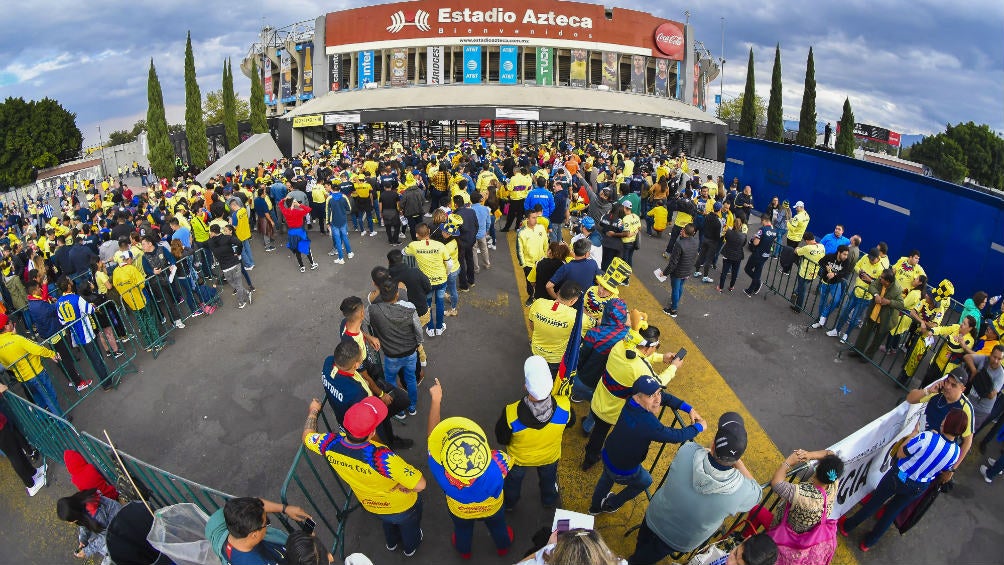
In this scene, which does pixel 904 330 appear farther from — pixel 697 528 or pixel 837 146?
pixel 837 146

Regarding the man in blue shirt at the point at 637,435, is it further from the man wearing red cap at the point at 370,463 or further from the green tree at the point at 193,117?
the green tree at the point at 193,117

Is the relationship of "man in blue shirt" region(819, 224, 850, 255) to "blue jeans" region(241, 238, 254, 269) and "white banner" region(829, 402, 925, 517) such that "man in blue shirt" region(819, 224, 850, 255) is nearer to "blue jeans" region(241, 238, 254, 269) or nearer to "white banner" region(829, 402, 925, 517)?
"white banner" region(829, 402, 925, 517)

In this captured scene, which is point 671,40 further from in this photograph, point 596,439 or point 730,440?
point 730,440

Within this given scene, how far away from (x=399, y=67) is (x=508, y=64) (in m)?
7.50

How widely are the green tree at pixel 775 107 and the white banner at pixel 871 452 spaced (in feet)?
106

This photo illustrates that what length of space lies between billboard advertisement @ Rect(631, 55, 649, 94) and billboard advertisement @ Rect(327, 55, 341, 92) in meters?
21.1

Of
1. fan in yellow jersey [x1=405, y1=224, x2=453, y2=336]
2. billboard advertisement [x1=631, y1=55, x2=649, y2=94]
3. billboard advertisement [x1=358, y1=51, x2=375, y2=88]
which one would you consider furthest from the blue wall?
billboard advertisement [x1=358, y1=51, x2=375, y2=88]

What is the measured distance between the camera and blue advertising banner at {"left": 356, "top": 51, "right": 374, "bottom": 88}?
33344 mm

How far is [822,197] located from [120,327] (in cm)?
1822

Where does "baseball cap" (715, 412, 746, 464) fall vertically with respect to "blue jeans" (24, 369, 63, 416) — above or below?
above

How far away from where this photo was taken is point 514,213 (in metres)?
12.8

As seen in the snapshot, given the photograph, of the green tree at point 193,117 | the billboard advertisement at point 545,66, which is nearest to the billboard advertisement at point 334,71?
the green tree at point 193,117

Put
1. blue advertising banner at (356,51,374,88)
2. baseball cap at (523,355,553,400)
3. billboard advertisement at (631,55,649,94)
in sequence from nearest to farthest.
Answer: baseball cap at (523,355,553,400) < blue advertising banner at (356,51,374,88) < billboard advertisement at (631,55,649,94)

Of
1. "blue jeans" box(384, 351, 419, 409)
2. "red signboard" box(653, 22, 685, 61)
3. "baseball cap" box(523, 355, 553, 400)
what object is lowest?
"blue jeans" box(384, 351, 419, 409)
